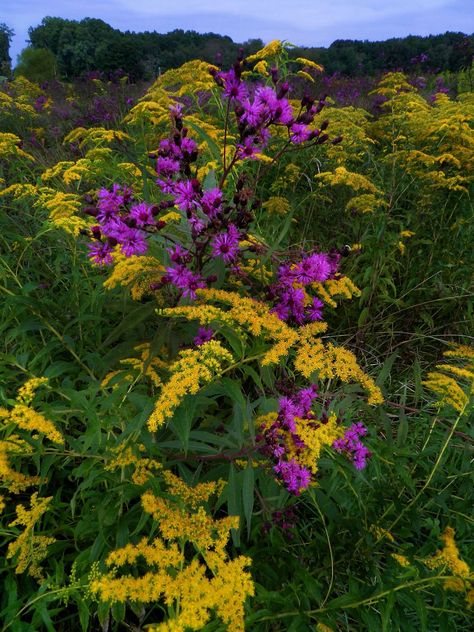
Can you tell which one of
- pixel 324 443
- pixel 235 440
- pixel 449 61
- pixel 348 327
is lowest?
pixel 348 327

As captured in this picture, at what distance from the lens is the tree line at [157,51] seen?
944 inches

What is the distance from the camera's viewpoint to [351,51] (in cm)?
3441

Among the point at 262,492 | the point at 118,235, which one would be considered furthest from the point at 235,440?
the point at 118,235

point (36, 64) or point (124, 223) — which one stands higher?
point (36, 64)

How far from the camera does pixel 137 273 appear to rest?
1.87 metres

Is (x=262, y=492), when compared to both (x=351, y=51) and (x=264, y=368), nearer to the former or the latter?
(x=264, y=368)

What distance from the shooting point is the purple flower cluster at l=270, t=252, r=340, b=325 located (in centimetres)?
192

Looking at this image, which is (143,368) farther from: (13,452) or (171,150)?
(171,150)

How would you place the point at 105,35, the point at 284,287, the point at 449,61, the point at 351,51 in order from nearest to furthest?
the point at 284,287 → the point at 449,61 → the point at 351,51 → the point at 105,35

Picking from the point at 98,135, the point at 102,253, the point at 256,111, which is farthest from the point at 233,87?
→ the point at 98,135

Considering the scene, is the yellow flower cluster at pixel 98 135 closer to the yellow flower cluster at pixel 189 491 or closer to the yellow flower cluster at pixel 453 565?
the yellow flower cluster at pixel 189 491

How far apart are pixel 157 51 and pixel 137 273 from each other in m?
48.5

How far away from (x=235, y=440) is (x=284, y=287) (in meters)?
0.70

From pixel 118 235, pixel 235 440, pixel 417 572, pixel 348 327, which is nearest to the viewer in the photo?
pixel 417 572
